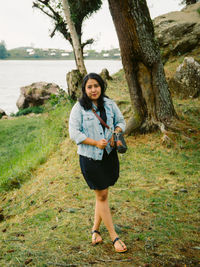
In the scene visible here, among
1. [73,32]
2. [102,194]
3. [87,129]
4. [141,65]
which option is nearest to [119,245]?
[102,194]

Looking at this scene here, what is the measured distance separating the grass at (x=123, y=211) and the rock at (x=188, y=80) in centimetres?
185

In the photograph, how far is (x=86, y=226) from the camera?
3.61m

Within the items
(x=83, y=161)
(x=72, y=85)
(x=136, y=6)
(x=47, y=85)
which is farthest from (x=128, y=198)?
(x=47, y=85)

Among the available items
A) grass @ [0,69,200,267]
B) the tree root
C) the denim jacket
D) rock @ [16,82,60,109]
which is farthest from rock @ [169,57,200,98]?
rock @ [16,82,60,109]

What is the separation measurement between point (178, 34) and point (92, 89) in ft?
36.2

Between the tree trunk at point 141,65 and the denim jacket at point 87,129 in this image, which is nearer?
the denim jacket at point 87,129

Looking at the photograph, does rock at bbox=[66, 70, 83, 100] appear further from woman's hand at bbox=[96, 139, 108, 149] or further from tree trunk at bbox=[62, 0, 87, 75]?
woman's hand at bbox=[96, 139, 108, 149]

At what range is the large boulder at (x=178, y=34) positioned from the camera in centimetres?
1172

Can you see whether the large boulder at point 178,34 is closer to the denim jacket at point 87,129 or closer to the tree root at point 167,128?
Result: the tree root at point 167,128

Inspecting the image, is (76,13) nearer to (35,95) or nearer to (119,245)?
(35,95)

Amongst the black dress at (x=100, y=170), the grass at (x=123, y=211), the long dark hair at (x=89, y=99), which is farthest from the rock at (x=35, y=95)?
the black dress at (x=100, y=170)

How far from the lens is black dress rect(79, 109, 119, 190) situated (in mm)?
2748

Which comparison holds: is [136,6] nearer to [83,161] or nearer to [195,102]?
[195,102]

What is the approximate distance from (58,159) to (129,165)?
Answer: 2173 millimetres
